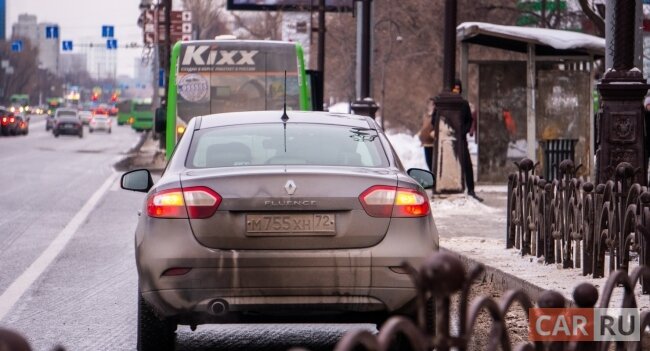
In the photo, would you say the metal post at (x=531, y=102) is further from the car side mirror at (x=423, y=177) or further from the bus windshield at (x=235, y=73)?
the car side mirror at (x=423, y=177)

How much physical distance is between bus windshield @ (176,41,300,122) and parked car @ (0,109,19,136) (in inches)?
2124

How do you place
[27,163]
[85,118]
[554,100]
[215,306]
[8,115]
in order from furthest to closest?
[85,118], [8,115], [27,163], [554,100], [215,306]

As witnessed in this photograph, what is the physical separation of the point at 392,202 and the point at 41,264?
628 cm

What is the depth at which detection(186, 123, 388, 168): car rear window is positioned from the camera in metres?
7.86

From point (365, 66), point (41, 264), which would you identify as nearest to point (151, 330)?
point (41, 264)

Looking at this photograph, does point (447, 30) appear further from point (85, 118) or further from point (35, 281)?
point (85, 118)

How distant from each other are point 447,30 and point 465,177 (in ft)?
7.91

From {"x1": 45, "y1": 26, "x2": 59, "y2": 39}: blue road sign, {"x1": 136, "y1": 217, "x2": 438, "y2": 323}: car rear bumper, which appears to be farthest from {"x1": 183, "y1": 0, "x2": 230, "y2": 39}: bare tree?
{"x1": 136, "y1": 217, "x2": 438, "y2": 323}: car rear bumper

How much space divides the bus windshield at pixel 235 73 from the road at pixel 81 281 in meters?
1.98

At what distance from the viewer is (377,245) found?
7215mm

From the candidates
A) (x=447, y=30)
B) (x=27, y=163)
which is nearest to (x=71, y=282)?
(x=447, y=30)

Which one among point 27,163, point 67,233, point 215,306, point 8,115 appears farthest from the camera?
point 8,115

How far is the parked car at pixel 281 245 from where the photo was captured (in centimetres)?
708

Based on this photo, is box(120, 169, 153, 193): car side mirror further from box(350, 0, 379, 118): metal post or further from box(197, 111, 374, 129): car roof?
box(350, 0, 379, 118): metal post
